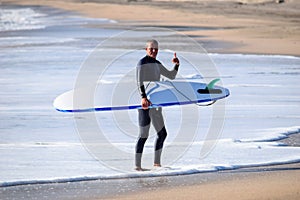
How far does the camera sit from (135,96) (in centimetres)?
922

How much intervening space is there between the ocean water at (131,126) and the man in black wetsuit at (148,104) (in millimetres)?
249

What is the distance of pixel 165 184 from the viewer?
8125 mm

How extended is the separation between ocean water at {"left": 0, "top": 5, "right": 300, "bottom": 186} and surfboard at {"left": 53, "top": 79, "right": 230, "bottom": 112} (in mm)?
629

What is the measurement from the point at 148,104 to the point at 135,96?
662 mm

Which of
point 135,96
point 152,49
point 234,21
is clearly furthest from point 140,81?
point 234,21

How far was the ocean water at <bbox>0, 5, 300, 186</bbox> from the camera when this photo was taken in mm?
9055

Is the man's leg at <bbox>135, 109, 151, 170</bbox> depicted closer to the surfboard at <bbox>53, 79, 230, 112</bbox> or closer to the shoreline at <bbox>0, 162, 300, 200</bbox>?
A: the surfboard at <bbox>53, 79, 230, 112</bbox>

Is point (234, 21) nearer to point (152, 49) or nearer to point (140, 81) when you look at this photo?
point (152, 49)

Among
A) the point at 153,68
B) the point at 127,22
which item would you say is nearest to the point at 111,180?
the point at 153,68

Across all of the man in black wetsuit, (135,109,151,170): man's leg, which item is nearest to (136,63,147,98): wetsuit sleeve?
the man in black wetsuit

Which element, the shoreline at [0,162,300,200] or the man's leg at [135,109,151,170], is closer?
the shoreline at [0,162,300,200]

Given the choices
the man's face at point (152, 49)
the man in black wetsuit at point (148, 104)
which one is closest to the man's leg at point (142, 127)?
the man in black wetsuit at point (148, 104)

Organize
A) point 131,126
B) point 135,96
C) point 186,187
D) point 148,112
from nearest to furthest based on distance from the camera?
point 186,187, point 148,112, point 135,96, point 131,126

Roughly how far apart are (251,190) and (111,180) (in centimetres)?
151
